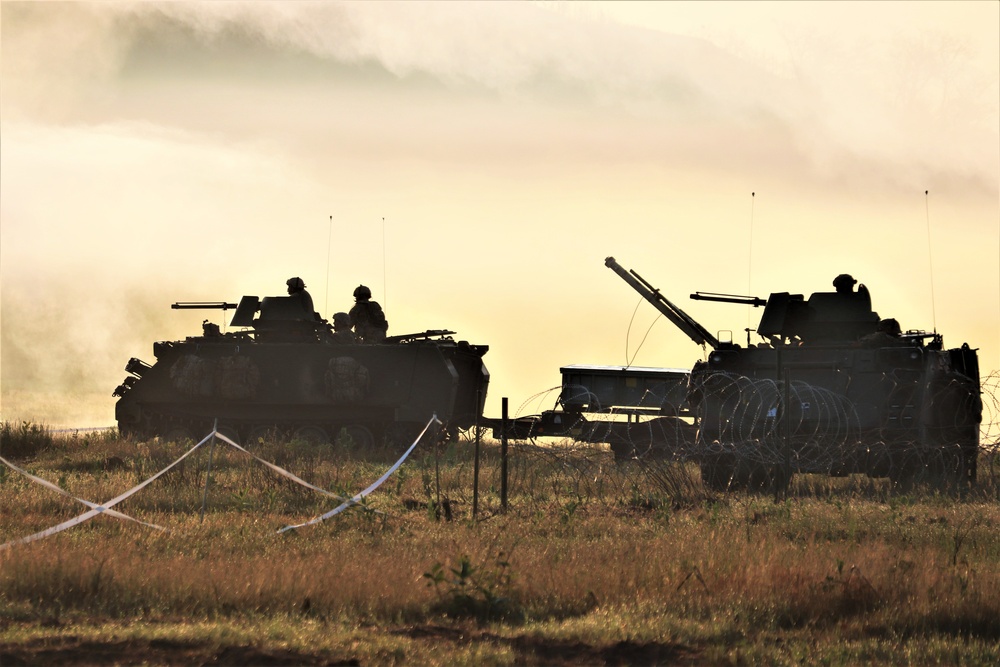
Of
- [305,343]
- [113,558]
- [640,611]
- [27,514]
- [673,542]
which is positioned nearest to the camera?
[640,611]

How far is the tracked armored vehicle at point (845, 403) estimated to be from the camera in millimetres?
18703

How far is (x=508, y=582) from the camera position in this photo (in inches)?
433

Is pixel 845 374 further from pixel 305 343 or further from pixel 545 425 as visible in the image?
pixel 305 343

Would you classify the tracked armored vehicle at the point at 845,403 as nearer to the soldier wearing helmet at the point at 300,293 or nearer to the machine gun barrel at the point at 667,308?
the machine gun barrel at the point at 667,308

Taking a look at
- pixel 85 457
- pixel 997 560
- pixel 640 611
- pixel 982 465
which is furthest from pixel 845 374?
pixel 85 457

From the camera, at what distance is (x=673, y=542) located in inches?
517

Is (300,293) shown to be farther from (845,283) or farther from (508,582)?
(508,582)

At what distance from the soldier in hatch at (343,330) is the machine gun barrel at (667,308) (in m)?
7.82

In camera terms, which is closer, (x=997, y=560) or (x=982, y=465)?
(x=997, y=560)

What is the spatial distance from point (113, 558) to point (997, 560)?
756 centimetres

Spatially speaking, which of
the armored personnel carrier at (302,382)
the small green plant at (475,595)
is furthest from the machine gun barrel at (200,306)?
the small green plant at (475,595)

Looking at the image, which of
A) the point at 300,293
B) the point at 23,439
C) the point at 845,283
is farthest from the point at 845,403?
the point at 23,439

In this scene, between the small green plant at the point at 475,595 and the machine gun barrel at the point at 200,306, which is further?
the machine gun barrel at the point at 200,306

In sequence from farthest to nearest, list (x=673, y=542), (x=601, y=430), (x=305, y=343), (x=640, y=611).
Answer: (x=305, y=343) < (x=601, y=430) < (x=673, y=542) < (x=640, y=611)
